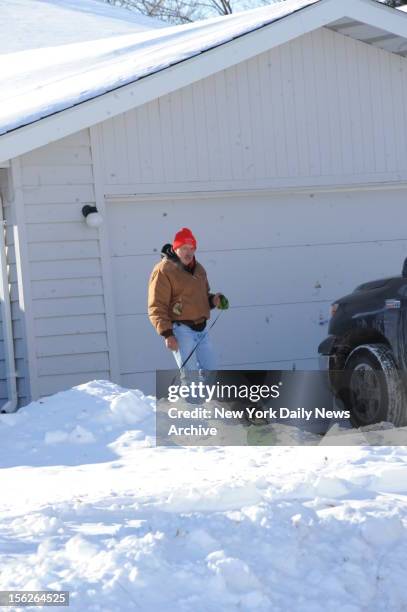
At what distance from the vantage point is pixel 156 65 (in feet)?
36.6

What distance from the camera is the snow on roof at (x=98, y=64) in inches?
428

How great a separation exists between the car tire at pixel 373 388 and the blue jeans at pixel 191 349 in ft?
3.93

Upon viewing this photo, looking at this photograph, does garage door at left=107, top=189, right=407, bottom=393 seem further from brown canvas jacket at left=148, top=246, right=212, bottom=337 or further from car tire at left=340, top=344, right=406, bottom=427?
car tire at left=340, top=344, right=406, bottom=427

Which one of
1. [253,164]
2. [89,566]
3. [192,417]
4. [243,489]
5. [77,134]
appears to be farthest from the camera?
[253,164]

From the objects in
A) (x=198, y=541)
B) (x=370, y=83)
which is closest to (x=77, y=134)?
(x=370, y=83)

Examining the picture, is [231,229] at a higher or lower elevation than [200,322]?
higher

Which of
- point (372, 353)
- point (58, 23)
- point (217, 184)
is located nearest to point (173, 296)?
point (372, 353)

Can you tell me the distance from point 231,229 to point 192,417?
391 cm

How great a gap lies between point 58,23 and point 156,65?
9.04 metres

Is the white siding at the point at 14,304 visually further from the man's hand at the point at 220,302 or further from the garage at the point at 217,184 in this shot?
the man's hand at the point at 220,302

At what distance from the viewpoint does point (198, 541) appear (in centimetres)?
543

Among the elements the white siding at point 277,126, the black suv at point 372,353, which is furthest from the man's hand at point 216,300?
the white siding at point 277,126

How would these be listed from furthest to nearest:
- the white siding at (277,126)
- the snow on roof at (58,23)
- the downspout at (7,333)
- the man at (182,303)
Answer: the snow on roof at (58,23) → the white siding at (277,126) → the downspout at (7,333) → the man at (182,303)

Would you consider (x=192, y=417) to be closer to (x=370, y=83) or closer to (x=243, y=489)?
(x=243, y=489)
